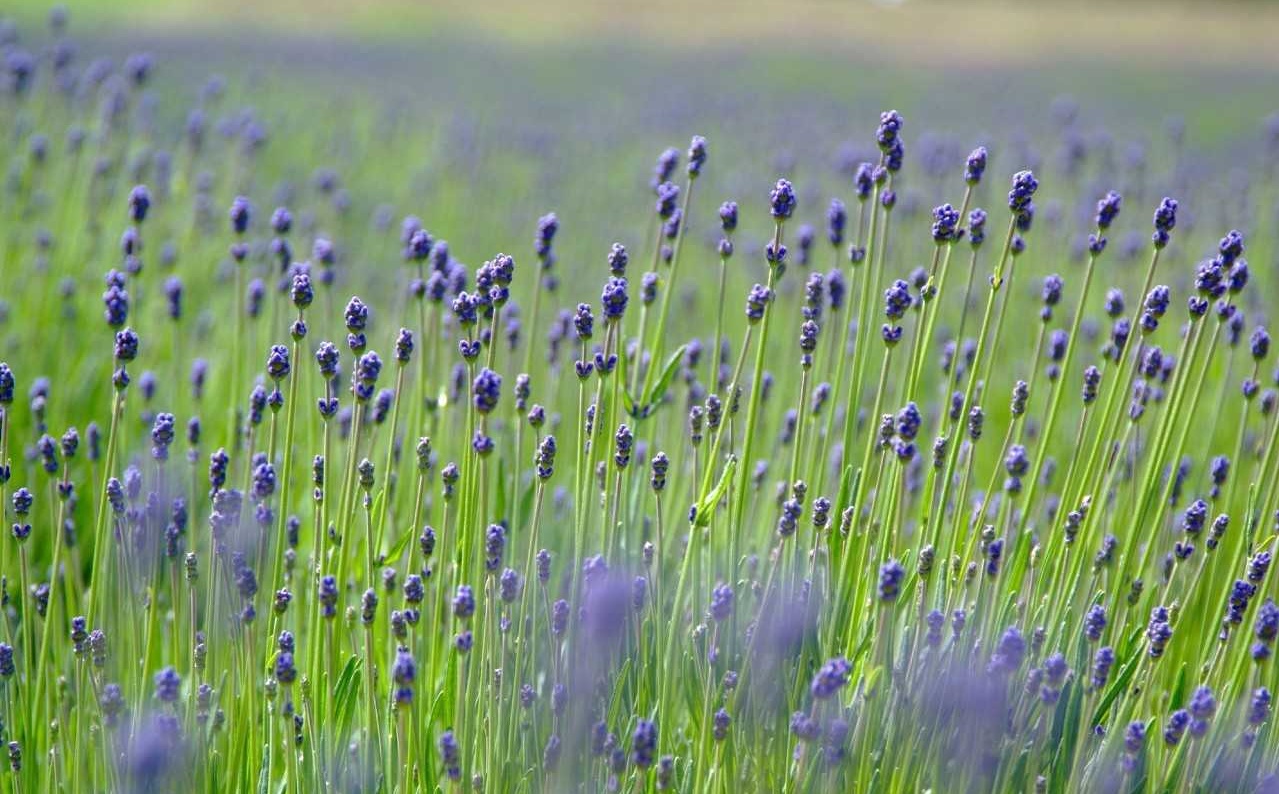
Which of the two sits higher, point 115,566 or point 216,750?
point 115,566

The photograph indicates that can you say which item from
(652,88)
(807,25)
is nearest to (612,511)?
(652,88)

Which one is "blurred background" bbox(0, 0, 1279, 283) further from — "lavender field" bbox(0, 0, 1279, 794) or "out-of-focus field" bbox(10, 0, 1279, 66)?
"lavender field" bbox(0, 0, 1279, 794)

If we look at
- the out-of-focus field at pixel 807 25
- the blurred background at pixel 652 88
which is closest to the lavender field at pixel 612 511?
the blurred background at pixel 652 88

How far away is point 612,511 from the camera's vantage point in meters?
2.12

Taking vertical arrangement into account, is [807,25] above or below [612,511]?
above

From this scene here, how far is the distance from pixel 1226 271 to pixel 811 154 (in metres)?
6.99

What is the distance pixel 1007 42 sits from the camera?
26.2 metres

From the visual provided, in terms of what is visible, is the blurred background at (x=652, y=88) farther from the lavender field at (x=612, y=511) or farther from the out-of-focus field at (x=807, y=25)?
the lavender field at (x=612, y=511)

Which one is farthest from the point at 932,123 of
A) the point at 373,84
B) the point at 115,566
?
the point at 115,566

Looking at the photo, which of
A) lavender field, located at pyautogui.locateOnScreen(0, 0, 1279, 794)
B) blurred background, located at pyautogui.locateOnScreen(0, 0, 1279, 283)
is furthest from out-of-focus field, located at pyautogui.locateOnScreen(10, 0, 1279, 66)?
lavender field, located at pyautogui.locateOnScreen(0, 0, 1279, 794)

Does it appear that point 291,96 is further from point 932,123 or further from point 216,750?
point 216,750

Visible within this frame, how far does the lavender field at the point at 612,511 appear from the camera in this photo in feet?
6.21

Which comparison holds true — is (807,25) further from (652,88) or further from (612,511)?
(612,511)

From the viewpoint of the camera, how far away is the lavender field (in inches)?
74.5
